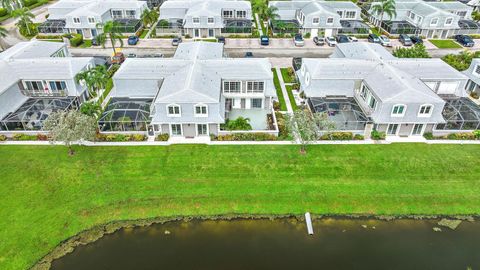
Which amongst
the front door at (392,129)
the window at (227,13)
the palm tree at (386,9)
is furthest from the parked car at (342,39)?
the front door at (392,129)

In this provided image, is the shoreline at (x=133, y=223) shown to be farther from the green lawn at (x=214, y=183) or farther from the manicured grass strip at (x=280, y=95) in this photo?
the manicured grass strip at (x=280, y=95)

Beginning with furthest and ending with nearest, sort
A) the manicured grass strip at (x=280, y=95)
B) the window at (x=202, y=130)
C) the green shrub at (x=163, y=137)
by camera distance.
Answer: the manicured grass strip at (x=280, y=95) → the window at (x=202, y=130) → the green shrub at (x=163, y=137)

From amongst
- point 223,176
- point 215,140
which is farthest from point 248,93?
point 223,176

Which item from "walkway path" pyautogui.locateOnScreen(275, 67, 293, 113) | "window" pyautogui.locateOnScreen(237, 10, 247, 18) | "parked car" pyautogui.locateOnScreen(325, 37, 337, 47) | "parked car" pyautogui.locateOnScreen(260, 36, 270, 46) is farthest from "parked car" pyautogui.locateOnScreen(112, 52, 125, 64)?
"parked car" pyautogui.locateOnScreen(325, 37, 337, 47)

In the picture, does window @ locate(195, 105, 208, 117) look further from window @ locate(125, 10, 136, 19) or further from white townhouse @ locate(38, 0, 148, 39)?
window @ locate(125, 10, 136, 19)

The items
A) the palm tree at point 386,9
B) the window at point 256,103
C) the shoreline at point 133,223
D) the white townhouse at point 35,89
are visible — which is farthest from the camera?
the palm tree at point 386,9

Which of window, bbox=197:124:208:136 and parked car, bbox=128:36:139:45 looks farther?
parked car, bbox=128:36:139:45

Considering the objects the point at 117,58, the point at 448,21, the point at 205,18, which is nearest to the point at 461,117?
the point at 448,21

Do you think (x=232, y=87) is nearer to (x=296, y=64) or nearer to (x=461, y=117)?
(x=296, y=64)
